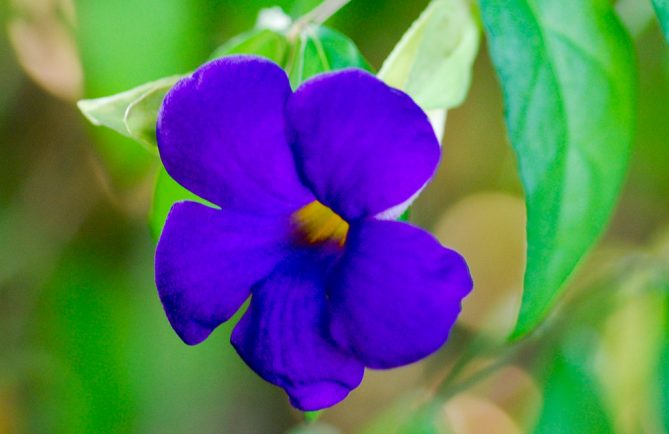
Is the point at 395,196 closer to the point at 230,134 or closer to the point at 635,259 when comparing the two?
the point at 230,134

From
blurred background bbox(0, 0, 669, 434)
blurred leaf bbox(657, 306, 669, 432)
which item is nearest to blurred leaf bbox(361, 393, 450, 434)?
blurred background bbox(0, 0, 669, 434)

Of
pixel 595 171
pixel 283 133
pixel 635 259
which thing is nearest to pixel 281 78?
pixel 283 133

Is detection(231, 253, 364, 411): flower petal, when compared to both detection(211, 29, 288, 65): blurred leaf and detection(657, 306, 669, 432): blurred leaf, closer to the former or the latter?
detection(211, 29, 288, 65): blurred leaf

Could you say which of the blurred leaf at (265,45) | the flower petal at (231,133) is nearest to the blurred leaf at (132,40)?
the blurred leaf at (265,45)

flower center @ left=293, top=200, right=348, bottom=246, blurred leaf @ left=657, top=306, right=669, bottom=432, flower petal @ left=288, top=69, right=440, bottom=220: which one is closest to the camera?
flower petal @ left=288, top=69, right=440, bottom=220

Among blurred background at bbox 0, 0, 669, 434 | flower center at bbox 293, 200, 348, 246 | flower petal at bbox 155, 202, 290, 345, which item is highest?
flower petal at bbox 155, 202, 290, 345

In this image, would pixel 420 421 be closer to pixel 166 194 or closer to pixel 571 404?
pixel 571 404

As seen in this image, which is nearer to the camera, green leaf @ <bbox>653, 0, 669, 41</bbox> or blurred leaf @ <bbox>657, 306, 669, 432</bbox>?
green leaf @ <bbox>653, 0, 669, 41</bbox>
